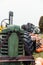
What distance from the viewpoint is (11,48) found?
1.67 metres

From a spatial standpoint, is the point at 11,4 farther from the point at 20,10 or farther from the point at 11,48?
the point at 11,48

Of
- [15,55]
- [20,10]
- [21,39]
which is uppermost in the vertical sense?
[20,10]

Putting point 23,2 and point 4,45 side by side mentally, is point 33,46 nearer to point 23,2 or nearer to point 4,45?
point 4,45

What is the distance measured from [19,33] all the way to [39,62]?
2.28 ft

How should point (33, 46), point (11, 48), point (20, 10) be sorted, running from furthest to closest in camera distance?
point (20, 10) → point (33, 46) → point (11, 48)

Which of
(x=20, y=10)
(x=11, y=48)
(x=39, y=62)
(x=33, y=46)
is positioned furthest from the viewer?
(x=20, y=10)

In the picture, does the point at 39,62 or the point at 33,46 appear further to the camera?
the point at 33,46

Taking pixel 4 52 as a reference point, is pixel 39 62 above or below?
below

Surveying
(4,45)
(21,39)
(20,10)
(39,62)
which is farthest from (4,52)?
(20,10)

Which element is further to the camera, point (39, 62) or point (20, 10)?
point (20, 10)

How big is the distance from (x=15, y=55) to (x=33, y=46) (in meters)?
1.47

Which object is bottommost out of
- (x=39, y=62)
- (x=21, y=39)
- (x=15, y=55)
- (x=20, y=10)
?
(x=39, y=62)

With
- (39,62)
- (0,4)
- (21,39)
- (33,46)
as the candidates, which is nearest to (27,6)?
(0,4)

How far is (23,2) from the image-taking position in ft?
22.2
